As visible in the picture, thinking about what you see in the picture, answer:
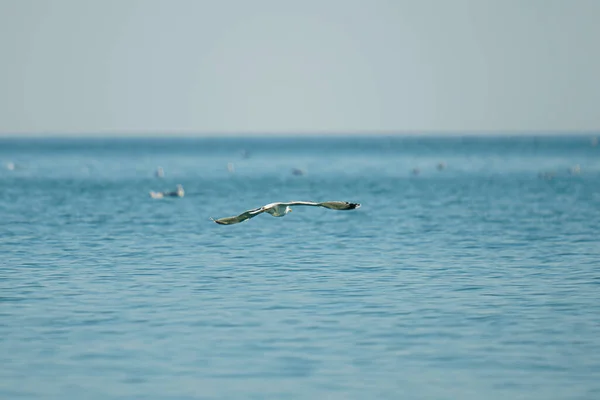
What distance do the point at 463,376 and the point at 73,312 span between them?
918 centimetres

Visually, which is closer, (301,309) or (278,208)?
(301,309)

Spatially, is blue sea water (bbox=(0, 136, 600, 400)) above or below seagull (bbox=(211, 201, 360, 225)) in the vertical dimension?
below

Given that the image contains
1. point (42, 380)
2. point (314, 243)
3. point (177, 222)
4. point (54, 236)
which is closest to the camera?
point (42, 380)

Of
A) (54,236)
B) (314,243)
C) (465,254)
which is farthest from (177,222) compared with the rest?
(465,254)

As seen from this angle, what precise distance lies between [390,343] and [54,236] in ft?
73.0

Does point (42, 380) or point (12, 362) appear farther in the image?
point (12, 362)

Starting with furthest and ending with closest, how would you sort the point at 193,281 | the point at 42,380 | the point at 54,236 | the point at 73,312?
the point at 54,236
the point at 193,281
the point at 73,312
the point at 42,380

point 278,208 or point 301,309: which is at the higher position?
point 278,208

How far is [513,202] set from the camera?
5866 centimetres

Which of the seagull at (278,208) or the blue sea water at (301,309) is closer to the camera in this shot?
the blue sea water at (301,309)

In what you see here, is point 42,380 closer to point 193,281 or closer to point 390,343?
point 390,343

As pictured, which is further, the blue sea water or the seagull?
the seagull

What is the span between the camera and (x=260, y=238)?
38312 mm

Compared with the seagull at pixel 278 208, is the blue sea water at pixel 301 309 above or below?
below
